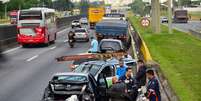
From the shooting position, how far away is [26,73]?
94.0 feet

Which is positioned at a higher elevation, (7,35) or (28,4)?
(28,4)

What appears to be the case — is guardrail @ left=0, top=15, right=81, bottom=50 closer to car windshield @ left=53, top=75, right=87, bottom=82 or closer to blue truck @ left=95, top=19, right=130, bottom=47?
blue truck @ left=95, top=19, right=130, bottom=47

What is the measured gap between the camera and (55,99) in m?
15.7

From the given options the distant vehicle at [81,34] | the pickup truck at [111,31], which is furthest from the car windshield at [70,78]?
the distant vehicle at [81,34]

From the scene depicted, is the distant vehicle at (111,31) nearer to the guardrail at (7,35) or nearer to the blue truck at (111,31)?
the blue truck at (111,31)

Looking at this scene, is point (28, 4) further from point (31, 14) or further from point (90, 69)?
point (90, 69)

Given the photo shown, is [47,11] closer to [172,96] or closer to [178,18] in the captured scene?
[172,96]

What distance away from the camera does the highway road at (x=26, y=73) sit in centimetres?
2120

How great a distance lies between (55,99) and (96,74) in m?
2.75

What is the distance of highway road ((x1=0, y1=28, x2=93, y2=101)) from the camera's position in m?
21.2

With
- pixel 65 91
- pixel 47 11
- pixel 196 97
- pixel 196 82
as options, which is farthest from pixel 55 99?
pixel 47 11

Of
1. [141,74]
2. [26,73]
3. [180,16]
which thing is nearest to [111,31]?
[26,73]

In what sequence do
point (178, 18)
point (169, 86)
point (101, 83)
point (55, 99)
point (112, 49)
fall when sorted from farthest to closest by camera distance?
point (178, 18) → point (112, 49) → point (169, 86) → point (101, 83) → point (55, 99)

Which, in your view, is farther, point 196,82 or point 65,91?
point 196,82
